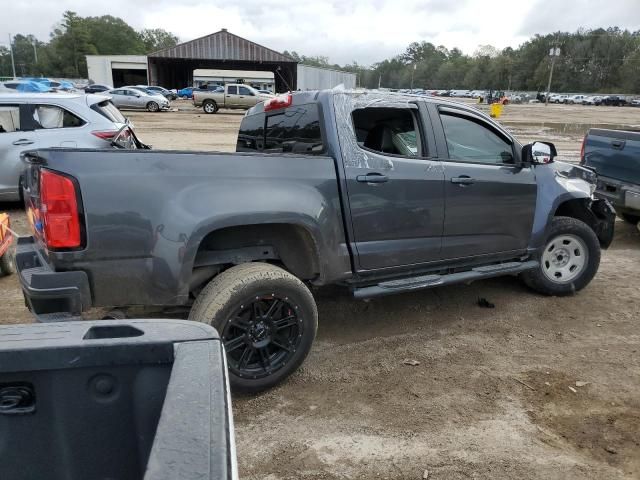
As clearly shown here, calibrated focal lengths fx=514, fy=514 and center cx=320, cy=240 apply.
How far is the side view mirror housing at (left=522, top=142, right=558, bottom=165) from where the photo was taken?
455 cm

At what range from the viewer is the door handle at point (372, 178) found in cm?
362

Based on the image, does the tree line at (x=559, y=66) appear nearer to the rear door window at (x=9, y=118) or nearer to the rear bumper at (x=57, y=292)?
the rear door window at (x=9, y=118)

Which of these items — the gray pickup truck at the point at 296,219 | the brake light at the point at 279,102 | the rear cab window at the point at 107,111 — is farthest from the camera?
the rear cab window at the point at 107,111

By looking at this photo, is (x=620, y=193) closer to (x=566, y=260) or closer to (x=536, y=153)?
(x=566, y=260)

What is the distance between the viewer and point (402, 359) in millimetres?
3846

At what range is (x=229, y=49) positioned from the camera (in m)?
53.9

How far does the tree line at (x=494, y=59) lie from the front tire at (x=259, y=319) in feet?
309

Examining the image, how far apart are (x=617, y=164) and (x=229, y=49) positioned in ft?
173

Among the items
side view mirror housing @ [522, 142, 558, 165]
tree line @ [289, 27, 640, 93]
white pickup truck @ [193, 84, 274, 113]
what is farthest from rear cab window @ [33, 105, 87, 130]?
tree line @ [289, 27, 640, 93]

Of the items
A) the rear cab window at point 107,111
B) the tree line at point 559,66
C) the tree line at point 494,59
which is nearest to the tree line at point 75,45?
the tree line at point 494,59

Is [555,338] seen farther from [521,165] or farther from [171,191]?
[171,191]

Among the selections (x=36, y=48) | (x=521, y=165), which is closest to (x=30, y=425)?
(x=521, y=165)

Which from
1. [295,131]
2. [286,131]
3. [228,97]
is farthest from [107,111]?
[228,97]

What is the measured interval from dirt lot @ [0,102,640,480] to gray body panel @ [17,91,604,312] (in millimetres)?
598
